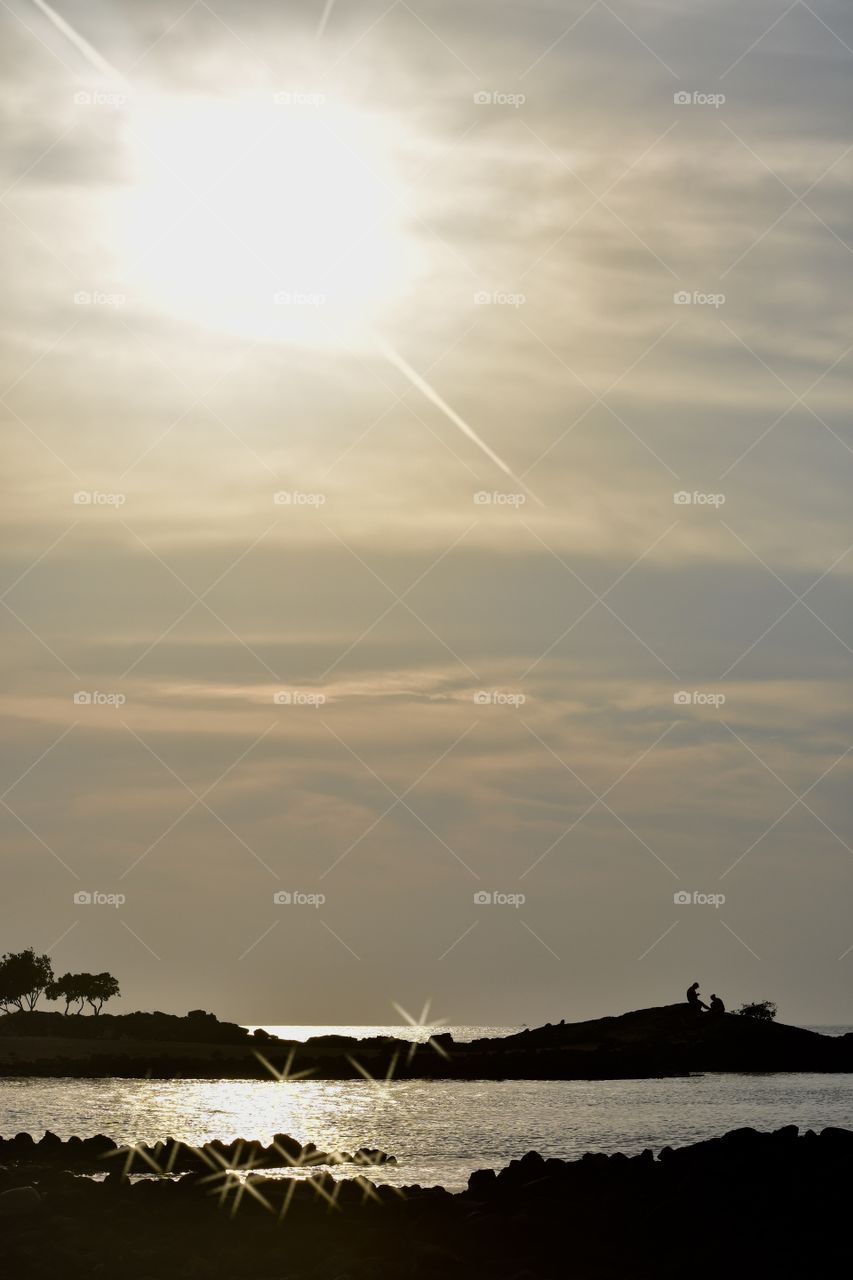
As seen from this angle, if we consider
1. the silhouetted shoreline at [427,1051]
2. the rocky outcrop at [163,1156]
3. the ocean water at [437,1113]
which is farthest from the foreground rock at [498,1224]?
the silhouetted shoreline at [427,1051]

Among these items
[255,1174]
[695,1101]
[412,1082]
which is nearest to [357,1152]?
[255,1174]

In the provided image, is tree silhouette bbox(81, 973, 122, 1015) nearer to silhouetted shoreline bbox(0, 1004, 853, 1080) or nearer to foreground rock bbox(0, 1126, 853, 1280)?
silhouetted shoreline bbox(0, 1004, 853, 1080)

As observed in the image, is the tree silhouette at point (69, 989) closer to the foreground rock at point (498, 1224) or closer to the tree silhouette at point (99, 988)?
the tree silhouette at point (99, 988)

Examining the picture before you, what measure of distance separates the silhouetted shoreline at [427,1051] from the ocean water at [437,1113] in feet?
20.2

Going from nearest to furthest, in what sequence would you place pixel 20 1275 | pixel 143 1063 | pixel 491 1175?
1. pixel 20 1275
2. pixel 491 1175
3. pixel 143 1063

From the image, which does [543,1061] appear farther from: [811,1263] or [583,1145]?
[811,1263]

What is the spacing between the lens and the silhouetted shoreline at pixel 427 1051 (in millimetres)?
107875

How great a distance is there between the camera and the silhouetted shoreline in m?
108

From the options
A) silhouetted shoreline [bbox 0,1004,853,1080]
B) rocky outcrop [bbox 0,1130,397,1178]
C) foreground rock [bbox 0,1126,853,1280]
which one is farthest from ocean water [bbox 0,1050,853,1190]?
foreground rock [bbox 0,1126,853,1280]

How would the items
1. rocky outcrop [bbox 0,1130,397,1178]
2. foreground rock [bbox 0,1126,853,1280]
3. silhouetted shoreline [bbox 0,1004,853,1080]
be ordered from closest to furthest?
foreground rock [bbox 0,1126,853,1280] → rocky outcrop [bbox 0,1130,397,1178] → silhouetted shoreline [bbox 0,1004,853,1080]

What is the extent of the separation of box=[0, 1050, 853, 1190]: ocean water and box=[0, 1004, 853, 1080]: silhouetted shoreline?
6.15m

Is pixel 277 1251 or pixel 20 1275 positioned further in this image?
pixel 277 1251

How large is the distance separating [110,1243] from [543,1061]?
86.9 meters

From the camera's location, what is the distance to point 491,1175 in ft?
109
